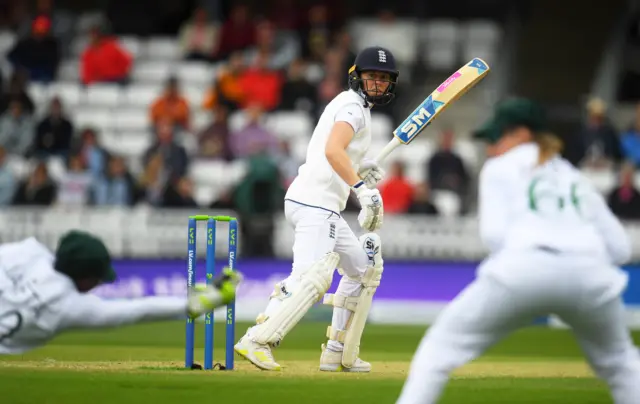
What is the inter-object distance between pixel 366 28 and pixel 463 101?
1597mm

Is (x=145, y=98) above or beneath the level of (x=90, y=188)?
above

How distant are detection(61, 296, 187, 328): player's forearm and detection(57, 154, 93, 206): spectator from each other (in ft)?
28.6

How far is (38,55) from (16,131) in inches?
57.5

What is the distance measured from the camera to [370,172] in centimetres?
725

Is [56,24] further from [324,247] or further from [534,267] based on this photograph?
[534,267]

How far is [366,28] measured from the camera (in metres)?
16.5

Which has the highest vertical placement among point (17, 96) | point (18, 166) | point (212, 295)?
point (17, 96)

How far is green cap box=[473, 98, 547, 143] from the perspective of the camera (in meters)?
4.98

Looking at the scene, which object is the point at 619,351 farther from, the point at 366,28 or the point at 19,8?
the point at 19,8

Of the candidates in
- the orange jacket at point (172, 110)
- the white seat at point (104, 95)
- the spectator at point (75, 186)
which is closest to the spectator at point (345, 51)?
the orange jacket at point (172, 110)

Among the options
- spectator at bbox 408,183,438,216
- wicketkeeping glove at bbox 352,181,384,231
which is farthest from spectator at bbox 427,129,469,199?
wicketkeeping glove at bbox 352,181,384,231

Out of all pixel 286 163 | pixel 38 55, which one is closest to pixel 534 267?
pixel 286 163

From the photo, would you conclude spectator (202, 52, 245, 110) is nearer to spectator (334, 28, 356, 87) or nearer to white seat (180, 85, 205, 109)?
white seat (180, 85, 205, 109)

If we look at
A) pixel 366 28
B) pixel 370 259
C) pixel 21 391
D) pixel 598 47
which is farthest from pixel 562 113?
pixel 21 391
